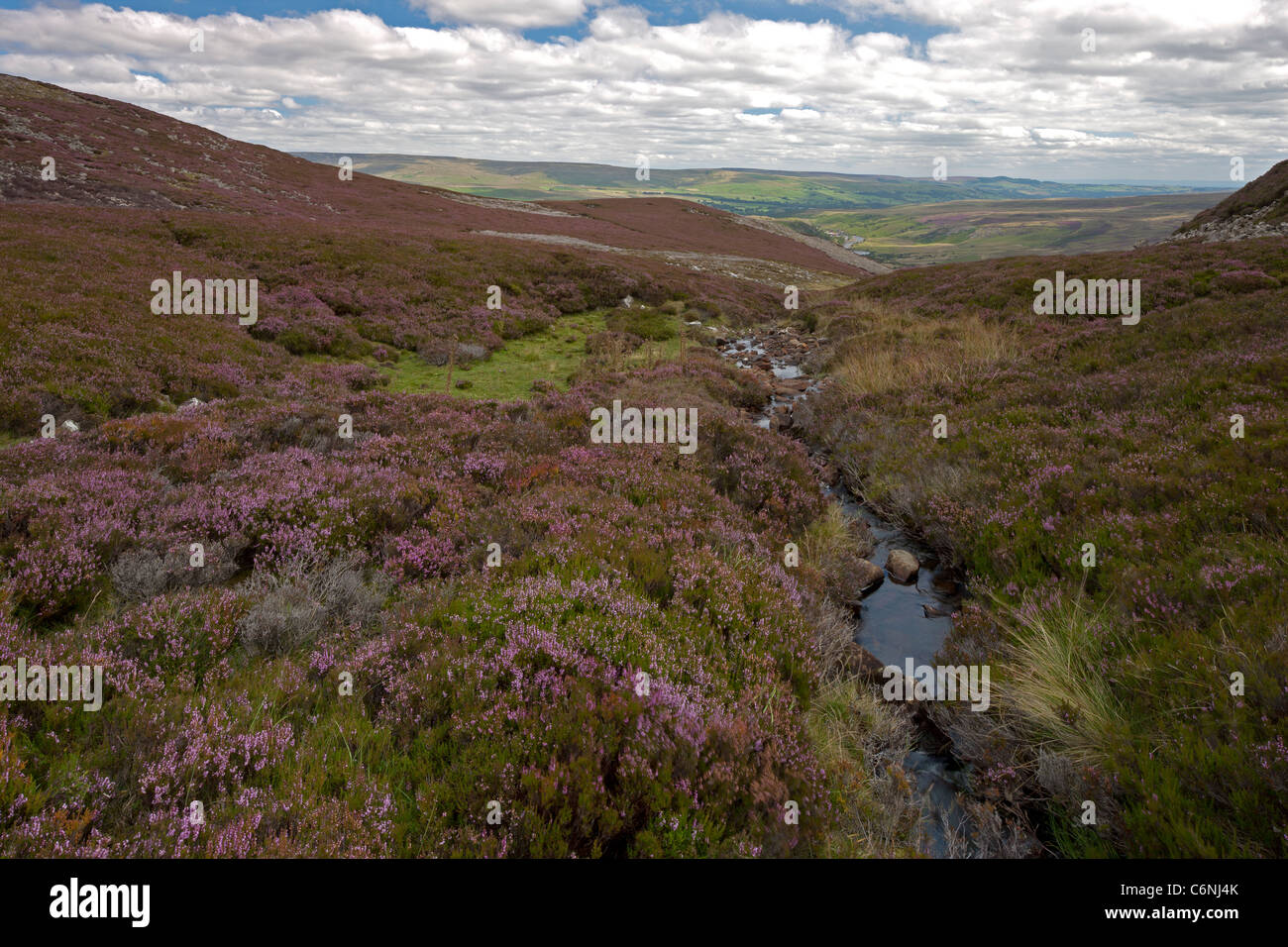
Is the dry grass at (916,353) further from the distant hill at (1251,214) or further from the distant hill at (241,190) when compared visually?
the distant hill at (1251,214)

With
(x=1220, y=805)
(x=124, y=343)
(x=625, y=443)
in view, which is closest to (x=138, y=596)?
(x=625, y=443)

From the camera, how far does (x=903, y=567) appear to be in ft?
27.5

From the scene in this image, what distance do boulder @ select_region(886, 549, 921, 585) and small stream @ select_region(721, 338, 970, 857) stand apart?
7 cm

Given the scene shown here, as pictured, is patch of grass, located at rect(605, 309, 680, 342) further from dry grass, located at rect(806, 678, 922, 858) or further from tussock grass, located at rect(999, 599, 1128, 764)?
dry grass, located at rect(806, 678, 922, 858)

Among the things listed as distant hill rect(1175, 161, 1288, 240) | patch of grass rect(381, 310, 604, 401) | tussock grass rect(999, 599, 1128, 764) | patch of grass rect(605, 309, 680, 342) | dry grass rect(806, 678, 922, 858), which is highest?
distant hill rect(1175, 161, 1288, 240)

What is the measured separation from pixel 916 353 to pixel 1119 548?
12.6 m

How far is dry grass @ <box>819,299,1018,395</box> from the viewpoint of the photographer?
615 inches

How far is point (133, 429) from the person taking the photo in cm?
850

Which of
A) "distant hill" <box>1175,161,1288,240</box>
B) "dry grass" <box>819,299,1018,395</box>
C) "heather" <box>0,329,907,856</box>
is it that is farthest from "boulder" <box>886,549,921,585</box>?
"distant hill" <box>1175,161,1288,240</box>

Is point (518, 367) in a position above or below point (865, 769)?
above

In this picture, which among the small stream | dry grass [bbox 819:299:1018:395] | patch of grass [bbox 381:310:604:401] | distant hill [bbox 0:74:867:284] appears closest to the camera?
the small stream

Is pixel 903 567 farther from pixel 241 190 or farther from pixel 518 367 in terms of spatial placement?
pixel 241 190

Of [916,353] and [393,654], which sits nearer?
[393,654]

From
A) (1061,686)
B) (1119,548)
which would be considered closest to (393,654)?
(1061,686)
